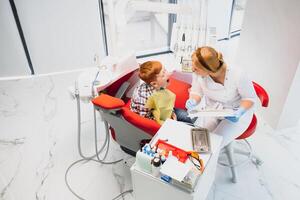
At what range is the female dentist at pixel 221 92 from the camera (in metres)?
1.50

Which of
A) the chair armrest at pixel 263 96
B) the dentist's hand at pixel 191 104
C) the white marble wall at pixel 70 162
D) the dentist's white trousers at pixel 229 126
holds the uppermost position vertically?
the chair armrest at pixel 263 96

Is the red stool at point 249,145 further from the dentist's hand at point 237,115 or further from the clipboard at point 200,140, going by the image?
the clipboard at point 200,140

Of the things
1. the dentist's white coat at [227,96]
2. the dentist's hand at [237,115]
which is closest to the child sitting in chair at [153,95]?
the dentist's white coat at [227,96]

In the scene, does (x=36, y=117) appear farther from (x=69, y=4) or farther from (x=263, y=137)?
(x=263, y=137)

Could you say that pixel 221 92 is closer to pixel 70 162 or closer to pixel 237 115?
pixel 237 115

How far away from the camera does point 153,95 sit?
1.65 m

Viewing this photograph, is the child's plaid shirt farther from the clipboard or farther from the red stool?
the red stool

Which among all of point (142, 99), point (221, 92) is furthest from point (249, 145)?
point (142, 99)

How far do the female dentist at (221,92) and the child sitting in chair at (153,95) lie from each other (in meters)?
0.16

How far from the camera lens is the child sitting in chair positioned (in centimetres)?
161

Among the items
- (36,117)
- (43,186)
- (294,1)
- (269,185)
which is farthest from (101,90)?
(294,1)

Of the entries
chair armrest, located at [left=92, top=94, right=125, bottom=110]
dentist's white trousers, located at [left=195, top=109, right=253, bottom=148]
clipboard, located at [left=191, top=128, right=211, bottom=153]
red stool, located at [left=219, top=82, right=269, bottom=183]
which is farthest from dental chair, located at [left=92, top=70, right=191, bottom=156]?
red stool, located at [left=219, top=82, right=269, bottom=183]

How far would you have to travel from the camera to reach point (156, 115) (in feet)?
5.41

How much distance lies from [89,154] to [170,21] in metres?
2.12
